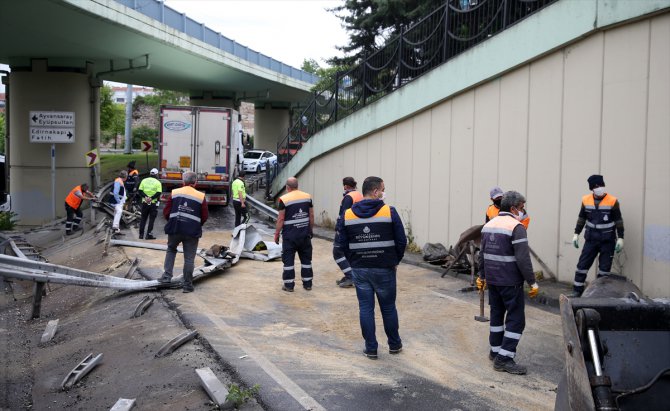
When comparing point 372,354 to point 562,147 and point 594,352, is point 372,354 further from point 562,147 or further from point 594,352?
point 562,147

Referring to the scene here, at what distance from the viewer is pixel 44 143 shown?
23750 mm

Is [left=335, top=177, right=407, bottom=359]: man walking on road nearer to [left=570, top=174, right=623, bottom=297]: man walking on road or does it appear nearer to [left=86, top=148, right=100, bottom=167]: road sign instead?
[left=570, top=174, right=623, bottom=297]: man walking on road

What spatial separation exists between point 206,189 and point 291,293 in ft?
36.3

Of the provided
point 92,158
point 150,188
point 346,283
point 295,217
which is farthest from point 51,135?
point 346,283

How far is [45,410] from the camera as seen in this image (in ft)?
19.5

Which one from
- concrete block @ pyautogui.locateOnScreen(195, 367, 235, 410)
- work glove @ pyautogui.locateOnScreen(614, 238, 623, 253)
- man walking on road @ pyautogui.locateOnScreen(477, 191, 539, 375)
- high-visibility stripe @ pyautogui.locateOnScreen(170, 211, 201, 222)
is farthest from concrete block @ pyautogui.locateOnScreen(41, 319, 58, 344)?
work glove @ pyautogui.locateOnScreen(614, 238, 623, 253)

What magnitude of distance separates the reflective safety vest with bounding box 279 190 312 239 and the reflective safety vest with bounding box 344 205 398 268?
335 cm

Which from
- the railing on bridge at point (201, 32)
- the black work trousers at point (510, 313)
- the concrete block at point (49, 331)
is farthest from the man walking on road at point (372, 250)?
the railing on bridge at point (201, 32)

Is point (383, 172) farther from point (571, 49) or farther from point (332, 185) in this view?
point (571, 49)

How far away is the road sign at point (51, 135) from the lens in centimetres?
2194

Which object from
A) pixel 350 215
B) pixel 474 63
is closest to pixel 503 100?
pixel 474 63

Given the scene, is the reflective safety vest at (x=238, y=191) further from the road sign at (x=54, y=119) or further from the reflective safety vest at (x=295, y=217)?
the road sign at (x=54, y=119)

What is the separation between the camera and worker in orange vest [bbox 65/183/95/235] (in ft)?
57.0

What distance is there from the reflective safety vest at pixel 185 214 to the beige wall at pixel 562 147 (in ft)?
17.8
